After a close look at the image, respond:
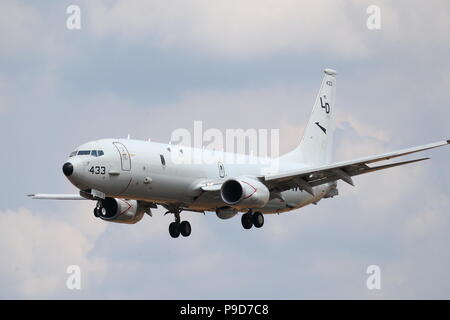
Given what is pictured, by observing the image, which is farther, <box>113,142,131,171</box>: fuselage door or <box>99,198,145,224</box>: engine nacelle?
<box>99,198,145,224</box>: engine nacelle

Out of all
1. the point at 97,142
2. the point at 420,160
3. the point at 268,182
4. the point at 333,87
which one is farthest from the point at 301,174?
the point at 333,87

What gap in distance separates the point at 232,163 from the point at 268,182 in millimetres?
3111

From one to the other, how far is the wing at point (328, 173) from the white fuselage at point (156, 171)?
213 cm

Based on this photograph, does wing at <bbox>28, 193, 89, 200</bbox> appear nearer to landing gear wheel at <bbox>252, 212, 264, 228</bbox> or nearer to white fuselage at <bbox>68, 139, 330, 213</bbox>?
white fuselage at <bbox>68, 139, 330, 213</bbox>

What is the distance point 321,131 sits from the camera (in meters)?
93.4

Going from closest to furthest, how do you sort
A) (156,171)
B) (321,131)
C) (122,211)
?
(156,171)
(122,211)
(321,131)

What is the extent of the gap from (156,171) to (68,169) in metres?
5.80

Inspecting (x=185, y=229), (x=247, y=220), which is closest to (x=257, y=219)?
(x=247, y=220)

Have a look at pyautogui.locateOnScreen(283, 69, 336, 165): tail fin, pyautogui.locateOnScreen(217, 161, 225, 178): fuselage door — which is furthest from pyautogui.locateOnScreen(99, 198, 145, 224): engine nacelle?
pyautogui.locateOnScreen(283, 69, 336, 165): tail fin

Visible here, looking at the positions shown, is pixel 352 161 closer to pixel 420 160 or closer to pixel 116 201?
pixel 420 160

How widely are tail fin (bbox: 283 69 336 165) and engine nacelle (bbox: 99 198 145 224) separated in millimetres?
13862

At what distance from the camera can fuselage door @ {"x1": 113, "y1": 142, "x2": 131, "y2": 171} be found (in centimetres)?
7160

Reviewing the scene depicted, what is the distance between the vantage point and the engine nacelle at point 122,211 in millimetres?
79875

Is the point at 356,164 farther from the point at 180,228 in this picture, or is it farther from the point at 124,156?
the point at 124,156
